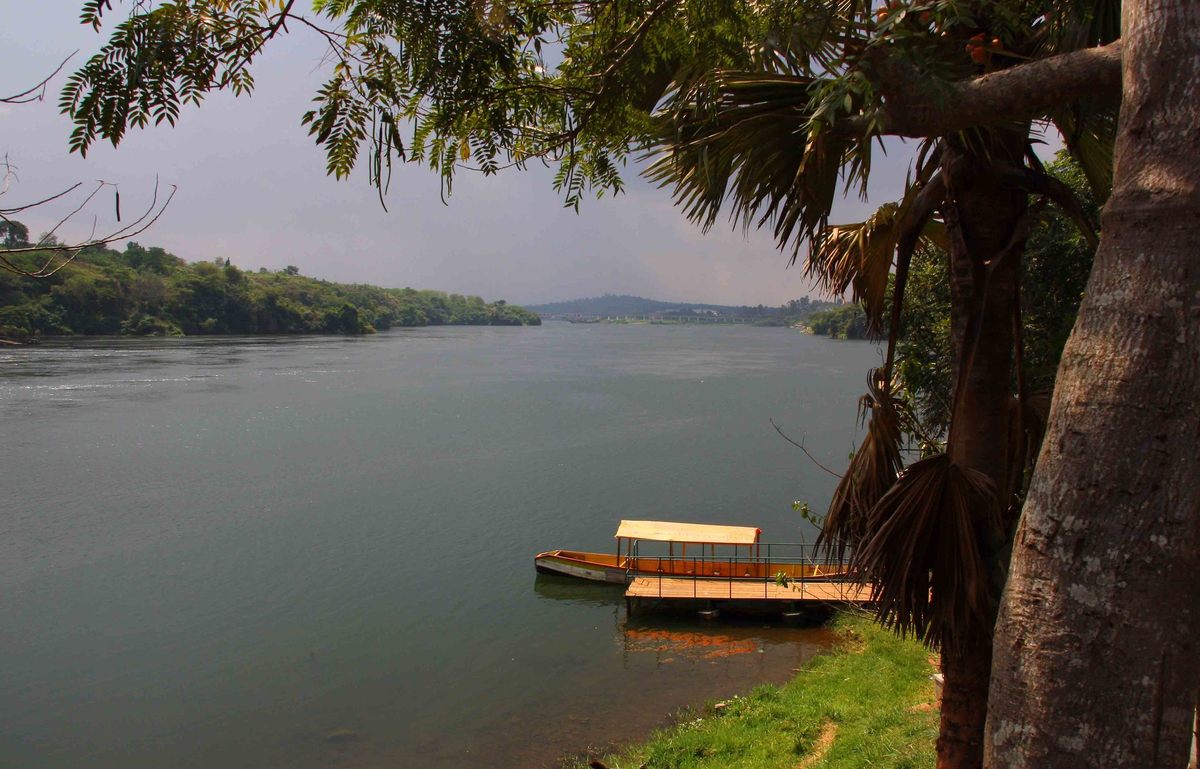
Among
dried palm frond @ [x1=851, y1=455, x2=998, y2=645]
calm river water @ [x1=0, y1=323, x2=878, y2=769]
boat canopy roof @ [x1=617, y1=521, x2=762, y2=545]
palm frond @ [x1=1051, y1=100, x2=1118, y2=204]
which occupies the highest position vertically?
palm frond @ [x1=1051, y1=100, x2=1118, y2=204]

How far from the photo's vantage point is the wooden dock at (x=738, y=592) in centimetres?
1709

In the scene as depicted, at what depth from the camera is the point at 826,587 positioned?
57.6 feet

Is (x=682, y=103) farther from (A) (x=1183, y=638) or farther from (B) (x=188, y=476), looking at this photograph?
(B) (x=188, y=476)

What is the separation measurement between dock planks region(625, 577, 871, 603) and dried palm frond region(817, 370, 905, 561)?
44.0ft

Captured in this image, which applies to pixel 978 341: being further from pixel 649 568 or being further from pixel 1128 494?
pixel 649 568

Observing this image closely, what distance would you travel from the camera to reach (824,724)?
1084cm

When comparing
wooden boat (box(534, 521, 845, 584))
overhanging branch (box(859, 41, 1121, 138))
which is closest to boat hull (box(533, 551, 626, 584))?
wooden boat (box(534, 521, 845, 584))

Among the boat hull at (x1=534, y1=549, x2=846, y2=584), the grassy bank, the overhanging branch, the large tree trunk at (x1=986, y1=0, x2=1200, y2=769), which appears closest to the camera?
the large tree trunk at (x1=986, y1=0, x2=1200, y2=769)

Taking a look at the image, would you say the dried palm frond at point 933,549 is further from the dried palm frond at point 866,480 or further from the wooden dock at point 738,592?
the wooden dock at point 738,592

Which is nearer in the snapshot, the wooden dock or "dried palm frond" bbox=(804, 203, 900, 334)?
"dried palm frond" bbox=(804, 203, 900, 334)

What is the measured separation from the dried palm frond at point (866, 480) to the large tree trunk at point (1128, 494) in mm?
2176

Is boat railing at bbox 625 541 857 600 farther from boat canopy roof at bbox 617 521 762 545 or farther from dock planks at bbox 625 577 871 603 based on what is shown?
boat canopy roof at bbox 617 521 762 545

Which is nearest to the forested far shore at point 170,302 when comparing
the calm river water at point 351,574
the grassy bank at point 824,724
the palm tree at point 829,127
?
the calm river water at point 351,574

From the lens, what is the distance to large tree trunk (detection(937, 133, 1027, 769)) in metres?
3.55
